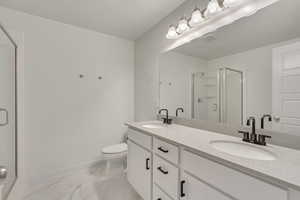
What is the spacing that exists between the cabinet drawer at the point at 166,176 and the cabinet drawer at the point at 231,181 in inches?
7.1

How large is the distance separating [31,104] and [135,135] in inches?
58.6

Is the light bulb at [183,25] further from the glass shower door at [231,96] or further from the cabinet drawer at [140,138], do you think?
the cabinet drawer at [140,138]

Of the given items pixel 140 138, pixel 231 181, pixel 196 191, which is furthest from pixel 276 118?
pixel 140 138

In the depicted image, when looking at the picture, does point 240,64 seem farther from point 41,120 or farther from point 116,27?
point 41,120

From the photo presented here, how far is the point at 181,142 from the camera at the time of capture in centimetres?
104

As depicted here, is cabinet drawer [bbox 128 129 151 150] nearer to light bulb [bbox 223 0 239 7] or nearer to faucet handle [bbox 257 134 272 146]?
faucet handle [bbox 257 134 272 146]

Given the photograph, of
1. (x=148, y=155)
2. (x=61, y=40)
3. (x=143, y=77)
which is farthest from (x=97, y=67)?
(x=148, y=155)

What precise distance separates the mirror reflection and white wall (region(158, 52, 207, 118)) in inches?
0.5

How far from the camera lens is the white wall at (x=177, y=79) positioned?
1779 millimetres

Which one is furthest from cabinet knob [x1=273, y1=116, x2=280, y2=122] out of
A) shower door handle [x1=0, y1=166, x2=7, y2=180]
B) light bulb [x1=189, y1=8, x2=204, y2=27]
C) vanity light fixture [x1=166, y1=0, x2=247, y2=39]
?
shower door handle [x1=0, y1=166, x2=7, y2=180]

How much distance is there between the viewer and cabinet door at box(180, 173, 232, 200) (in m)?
0.80

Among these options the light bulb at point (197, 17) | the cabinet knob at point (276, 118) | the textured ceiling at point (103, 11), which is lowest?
the cabinet knob at point (276, 118)

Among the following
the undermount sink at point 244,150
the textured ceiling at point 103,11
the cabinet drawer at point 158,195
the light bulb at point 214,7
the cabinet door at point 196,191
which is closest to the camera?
the cabinet door at point 196,191

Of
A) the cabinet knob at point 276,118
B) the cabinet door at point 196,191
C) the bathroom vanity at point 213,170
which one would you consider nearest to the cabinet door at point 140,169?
the bathroom vanity at point 213,170
